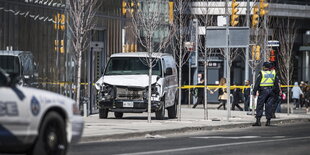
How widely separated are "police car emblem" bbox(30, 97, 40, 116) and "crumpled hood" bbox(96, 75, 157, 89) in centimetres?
1641

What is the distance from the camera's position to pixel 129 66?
2919 cm

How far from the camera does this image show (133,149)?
635 inches

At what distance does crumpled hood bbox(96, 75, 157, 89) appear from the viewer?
28109mm

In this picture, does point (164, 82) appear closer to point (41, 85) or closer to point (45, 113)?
point (41, 85)

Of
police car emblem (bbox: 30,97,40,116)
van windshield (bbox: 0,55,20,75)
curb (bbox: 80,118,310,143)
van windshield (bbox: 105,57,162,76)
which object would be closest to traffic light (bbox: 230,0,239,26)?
curb (bbox: 80,118,310,143)

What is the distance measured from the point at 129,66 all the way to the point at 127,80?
3.47 feet

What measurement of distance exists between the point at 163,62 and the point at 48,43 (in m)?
3.62

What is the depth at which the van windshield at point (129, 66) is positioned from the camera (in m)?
28.9

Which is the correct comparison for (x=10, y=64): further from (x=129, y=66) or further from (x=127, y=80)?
(x=129, y=66)

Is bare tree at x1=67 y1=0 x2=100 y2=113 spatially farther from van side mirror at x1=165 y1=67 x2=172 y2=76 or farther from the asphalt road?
the asphalt road

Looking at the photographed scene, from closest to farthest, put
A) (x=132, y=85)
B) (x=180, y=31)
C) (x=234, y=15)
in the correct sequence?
(x=132, y=85), (x=180, y=31), (x=234, y=15)

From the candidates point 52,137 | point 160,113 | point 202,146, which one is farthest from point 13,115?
point 160,113

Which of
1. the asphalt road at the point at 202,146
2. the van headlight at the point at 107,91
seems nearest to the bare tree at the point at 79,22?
the van headlight at the point at 107,91

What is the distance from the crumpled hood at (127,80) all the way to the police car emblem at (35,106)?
16.4 m
